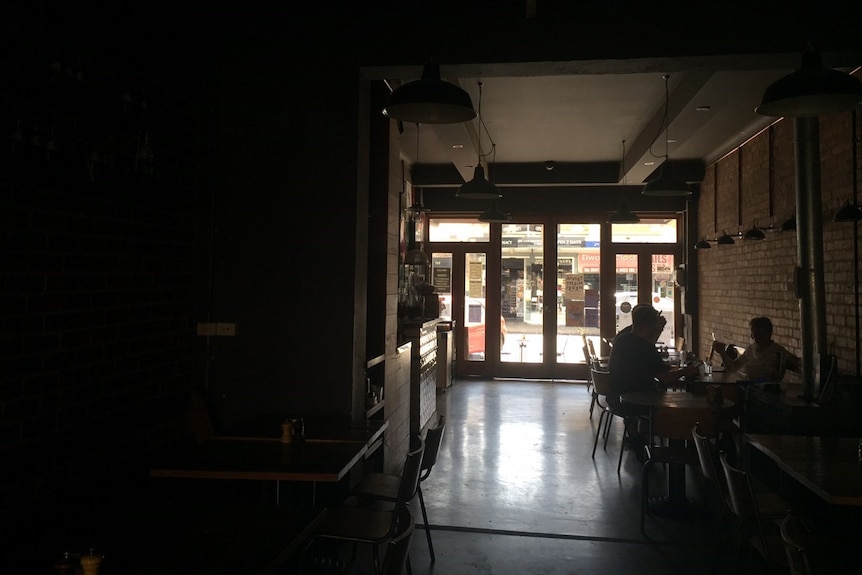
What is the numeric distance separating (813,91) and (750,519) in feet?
6.17

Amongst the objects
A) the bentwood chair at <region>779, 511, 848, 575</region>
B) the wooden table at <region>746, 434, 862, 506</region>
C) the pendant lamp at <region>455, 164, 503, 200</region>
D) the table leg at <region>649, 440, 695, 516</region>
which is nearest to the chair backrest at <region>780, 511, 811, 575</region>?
the bentwood chair at <region>779, 511, 848, 575</region>

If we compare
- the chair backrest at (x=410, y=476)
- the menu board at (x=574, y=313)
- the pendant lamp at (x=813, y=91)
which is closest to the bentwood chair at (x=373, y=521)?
the chair backrest at (x=410, y=476)

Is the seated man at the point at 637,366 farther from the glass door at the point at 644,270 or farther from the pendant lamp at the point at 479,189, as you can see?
the glass door at the point at 644,270

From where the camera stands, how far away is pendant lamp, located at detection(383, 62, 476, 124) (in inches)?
110

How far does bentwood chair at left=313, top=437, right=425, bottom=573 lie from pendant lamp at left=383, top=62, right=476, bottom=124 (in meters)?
1.63

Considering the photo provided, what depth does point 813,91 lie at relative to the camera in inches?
103

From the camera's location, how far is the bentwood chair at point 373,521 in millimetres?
2668

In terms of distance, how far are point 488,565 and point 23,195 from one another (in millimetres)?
2867

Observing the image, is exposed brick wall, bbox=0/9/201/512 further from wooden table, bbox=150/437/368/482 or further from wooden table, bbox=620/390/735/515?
wooden table, bbox=620/390/735/515

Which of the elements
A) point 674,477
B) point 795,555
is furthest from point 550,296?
point 795,555

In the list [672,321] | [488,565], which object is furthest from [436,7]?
[672,321]

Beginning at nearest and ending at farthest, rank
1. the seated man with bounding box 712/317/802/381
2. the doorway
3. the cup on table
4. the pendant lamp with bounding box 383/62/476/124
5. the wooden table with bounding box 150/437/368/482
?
1. the wooden table with bounding box 150/437/368/482
2. the pendant lamp with bounding box 383/62/476/124
3. the cup on table
4. the seated man with bounding box 712/317/802/381
5. the doorway

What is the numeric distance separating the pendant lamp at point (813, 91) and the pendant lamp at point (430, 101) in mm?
1386

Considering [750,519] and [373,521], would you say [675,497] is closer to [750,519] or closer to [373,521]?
[750,519]
